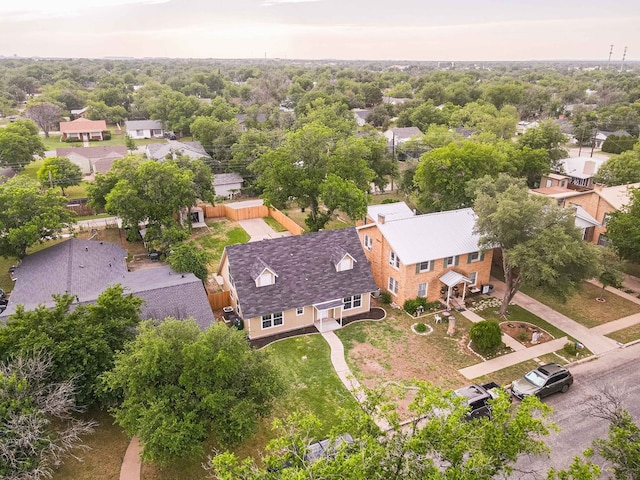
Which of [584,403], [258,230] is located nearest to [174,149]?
[258,230]

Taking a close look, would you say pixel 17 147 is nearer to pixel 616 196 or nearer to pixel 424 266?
pixel 424 266

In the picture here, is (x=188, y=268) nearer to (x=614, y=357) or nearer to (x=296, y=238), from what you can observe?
(x=296, y=238)

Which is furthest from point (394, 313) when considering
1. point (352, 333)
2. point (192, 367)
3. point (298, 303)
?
point (192, 367)

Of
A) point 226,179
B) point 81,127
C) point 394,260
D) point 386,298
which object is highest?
point 81,127

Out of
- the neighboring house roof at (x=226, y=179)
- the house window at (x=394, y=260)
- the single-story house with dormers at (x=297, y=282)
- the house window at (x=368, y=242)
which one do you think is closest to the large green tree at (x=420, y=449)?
the single-story house with dormers at (x=297, y=282)

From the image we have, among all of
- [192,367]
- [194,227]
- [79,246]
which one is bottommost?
[194,227]

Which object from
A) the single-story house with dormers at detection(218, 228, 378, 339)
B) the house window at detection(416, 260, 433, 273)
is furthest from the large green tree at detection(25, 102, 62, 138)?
the house window at detection(416, 260, 433, 273)
